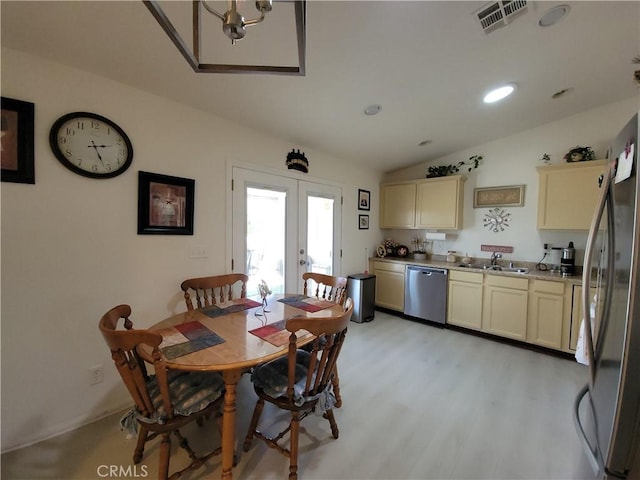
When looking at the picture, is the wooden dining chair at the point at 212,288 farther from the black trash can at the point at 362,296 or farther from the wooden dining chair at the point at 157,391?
the black trash can at the point at 362,296

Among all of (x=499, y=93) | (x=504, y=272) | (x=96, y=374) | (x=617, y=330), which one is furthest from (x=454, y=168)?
(x=96, y=374)

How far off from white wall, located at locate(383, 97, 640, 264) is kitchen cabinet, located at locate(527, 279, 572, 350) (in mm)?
668

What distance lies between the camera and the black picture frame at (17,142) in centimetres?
148

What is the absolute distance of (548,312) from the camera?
2.83m

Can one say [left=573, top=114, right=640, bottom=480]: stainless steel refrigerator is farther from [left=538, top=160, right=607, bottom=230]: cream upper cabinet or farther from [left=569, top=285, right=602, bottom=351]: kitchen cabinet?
[left=538, top=160, right=607, bottom=230]: cream upper cabinet

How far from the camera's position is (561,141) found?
3.19m

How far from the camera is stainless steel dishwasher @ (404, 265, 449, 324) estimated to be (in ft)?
11.5

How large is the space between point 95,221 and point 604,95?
4.81 meters

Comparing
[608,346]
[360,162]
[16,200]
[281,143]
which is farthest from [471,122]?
[16,200]

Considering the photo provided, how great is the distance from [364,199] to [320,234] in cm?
113

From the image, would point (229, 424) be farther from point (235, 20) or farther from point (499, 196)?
point (499, 196)

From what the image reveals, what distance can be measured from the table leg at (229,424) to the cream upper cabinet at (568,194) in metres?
3.64

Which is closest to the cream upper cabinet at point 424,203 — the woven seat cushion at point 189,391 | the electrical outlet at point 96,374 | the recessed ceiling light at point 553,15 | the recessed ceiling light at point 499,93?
the recessed ceiling light at point 499,93

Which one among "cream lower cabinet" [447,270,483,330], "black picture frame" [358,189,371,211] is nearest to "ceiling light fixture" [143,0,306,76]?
"black picture frame" [358,189,371,211]
